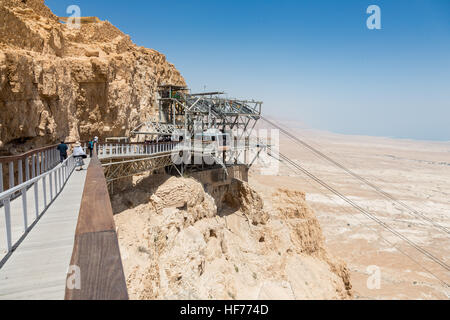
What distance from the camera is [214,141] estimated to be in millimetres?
19828

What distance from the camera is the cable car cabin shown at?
19114 mm

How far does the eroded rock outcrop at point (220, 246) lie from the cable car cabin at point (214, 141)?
3239 mm

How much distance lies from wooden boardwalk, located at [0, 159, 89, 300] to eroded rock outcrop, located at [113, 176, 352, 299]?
656 cm

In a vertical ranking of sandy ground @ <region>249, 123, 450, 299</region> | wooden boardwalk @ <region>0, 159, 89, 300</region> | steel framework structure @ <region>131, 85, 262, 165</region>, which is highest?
steel framework structure @ <region>131, 85, 262, 165</region>

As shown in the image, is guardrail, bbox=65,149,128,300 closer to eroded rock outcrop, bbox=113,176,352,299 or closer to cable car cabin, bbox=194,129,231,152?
eroded rock outcrop, bbox=113,176,352,299

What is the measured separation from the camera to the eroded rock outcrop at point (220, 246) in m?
11.6

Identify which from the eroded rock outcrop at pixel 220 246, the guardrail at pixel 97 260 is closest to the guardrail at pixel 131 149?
the eroded rock outcrop at pixel 220 246

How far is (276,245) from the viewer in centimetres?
2017

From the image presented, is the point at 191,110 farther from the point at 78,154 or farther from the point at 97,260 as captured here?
the point at 97,260

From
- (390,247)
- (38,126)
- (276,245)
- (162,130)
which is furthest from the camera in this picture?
(390,247)

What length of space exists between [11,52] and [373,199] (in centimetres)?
5349

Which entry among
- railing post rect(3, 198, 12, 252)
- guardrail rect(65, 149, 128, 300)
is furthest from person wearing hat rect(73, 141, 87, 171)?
guardrail rect(65, 149, 128, 300)
